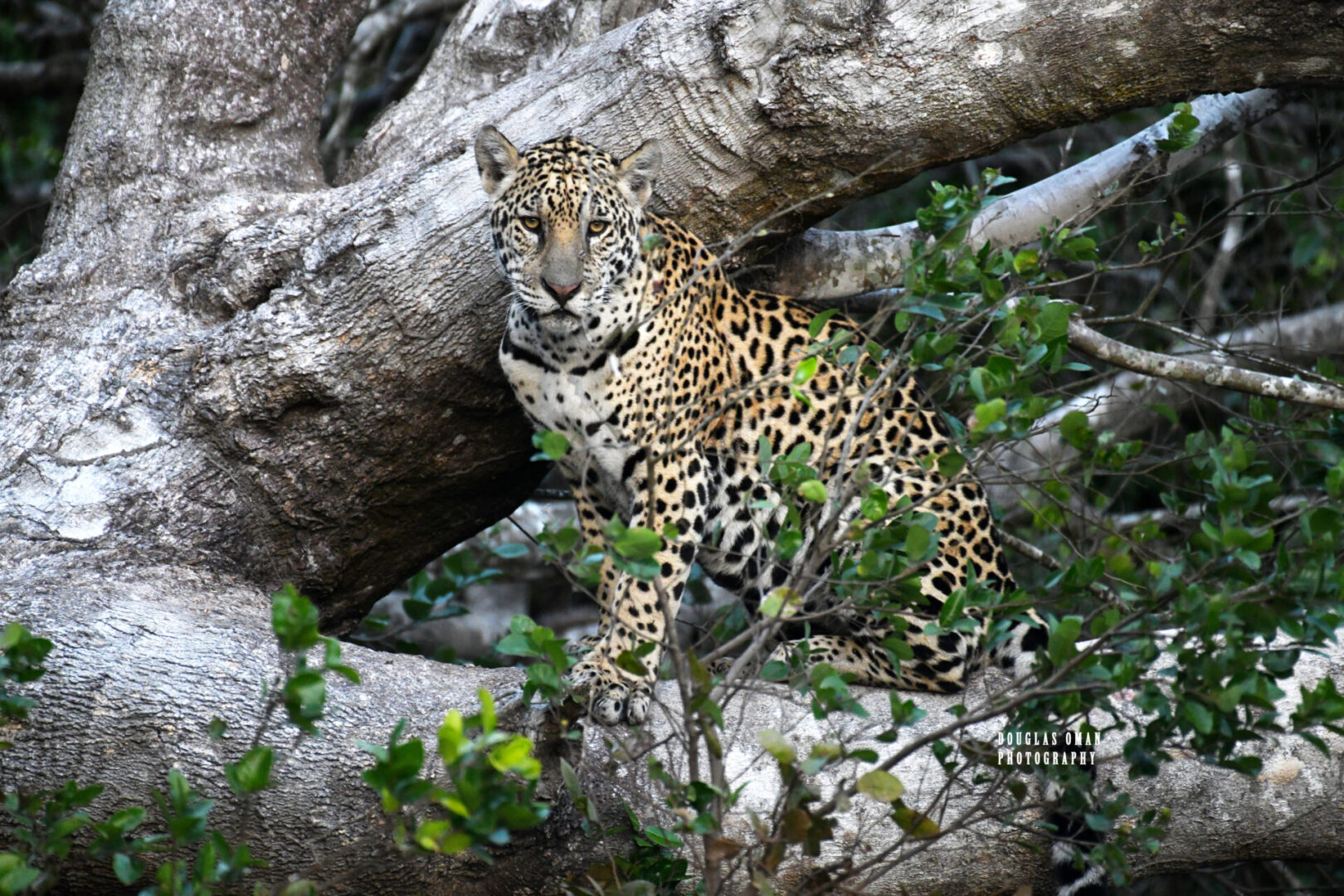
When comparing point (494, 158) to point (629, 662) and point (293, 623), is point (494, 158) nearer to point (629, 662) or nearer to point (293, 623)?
point (629, 662)

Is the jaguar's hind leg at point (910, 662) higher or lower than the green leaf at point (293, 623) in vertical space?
lower

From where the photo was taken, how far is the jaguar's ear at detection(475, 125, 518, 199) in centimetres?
612

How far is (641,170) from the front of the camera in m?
6.22

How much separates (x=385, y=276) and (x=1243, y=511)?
412cm

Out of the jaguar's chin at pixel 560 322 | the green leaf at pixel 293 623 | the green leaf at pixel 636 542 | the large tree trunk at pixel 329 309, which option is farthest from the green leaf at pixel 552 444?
the jaguar's chin at pixel 560 322

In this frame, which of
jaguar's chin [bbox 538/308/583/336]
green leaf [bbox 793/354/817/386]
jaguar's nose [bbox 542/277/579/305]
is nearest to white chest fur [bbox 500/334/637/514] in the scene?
jaguar's chin [bbox 538/308/583/336]

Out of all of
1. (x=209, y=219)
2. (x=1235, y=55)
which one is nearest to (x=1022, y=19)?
(x=1235, y=55)

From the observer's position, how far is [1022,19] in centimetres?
591

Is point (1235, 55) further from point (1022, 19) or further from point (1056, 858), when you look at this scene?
point (1056, 858)

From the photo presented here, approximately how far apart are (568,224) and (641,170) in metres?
0.53

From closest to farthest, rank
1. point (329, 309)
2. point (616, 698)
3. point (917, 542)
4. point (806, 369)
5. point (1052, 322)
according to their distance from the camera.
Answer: point (917, 542)
point (806, 369)
point (1052, 322)
point (616, 698)
point (329, 309)

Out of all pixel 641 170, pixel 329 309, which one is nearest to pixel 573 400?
pixel 641 170

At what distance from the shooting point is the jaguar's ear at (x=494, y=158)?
612cm

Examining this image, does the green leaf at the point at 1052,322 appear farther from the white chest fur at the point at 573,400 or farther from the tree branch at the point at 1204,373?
the white chest fur at the point at 573,400
